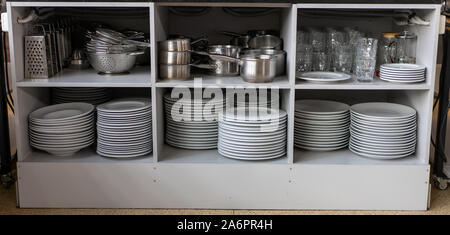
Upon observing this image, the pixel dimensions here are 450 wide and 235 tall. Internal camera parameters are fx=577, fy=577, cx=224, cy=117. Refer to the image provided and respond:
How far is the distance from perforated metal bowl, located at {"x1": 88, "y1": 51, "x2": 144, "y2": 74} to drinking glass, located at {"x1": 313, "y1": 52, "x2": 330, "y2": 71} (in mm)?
807

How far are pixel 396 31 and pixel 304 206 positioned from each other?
3.31 ft

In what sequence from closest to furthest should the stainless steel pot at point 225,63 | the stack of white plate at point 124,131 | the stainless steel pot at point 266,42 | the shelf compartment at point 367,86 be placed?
the shelf compartment at point 367,86 < the stack of white plate at point 124,131 < the stainless steel pot at point 225,63 < the stainless steel pot at point 266,42

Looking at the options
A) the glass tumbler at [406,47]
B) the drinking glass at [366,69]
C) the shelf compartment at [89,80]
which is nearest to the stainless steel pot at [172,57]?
the shelf compartment at [89,80]

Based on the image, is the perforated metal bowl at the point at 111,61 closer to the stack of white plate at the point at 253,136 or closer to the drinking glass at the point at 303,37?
the stack of white plate at the point at 253,136

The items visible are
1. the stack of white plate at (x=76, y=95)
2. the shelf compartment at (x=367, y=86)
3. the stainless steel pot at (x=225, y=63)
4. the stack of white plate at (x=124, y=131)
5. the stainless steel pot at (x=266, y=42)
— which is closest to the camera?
Answer: the shelf compartment at (x=367, y=86)

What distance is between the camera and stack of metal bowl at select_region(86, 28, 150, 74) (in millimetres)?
2555

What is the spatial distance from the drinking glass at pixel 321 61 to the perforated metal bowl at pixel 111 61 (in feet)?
2.65

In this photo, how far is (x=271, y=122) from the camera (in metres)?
2.50

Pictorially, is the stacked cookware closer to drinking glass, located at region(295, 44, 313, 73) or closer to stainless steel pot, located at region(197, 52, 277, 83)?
stainless steel pot, located at region(197, 52, 277, 83)

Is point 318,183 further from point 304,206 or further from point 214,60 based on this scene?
point 214,60

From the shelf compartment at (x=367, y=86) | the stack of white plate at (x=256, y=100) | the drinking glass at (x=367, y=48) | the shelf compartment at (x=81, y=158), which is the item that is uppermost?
the drinking glass at (x=367, y=48)

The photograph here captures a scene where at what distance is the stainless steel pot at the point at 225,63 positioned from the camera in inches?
103

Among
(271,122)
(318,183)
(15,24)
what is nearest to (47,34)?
(15,24)

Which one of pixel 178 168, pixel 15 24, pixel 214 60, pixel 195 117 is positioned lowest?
pixel 178 168
